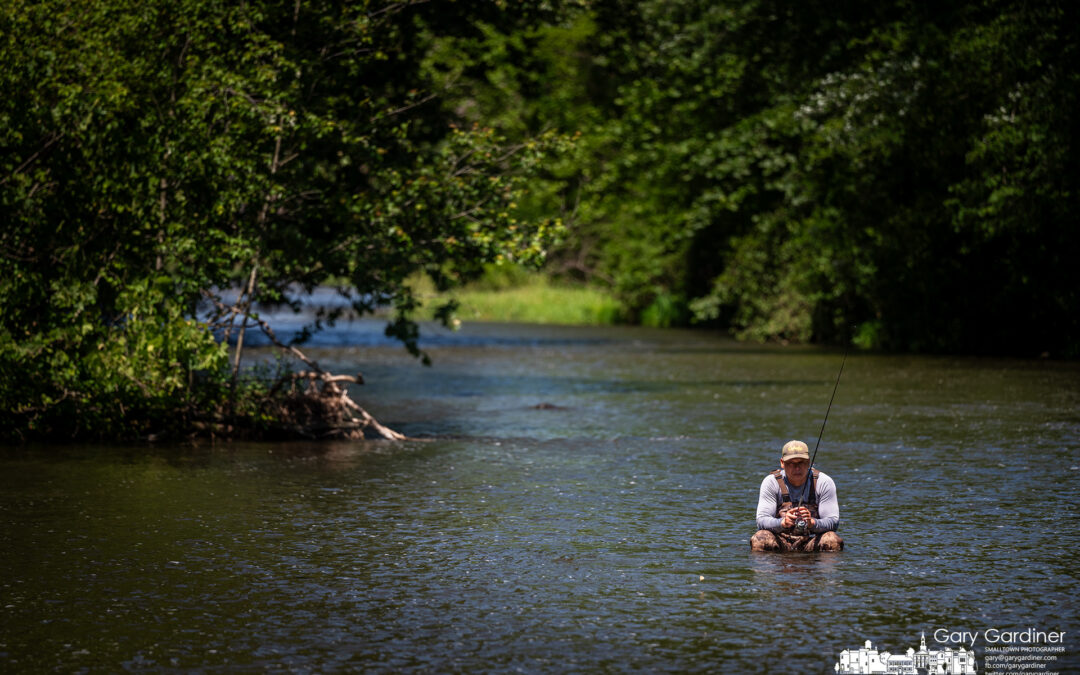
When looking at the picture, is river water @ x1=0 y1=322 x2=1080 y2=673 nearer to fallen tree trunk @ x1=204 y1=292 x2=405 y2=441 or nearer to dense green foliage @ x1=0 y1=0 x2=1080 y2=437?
fallen tree trunk @ x1=204 y1=292 x2=405 y2=441

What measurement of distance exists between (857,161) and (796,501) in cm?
2425

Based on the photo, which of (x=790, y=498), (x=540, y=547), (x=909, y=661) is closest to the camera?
(x=909, y=661)

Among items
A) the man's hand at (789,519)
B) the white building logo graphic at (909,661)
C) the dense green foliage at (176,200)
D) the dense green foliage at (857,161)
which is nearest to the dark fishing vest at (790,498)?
the man's hand at (789,519)

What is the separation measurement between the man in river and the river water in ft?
0.55

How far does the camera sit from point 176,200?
669 inches

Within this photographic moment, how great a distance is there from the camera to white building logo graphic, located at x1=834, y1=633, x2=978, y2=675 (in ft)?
23.9

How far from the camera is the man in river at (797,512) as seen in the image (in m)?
10.2

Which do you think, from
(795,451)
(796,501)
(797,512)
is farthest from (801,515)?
(795,451)

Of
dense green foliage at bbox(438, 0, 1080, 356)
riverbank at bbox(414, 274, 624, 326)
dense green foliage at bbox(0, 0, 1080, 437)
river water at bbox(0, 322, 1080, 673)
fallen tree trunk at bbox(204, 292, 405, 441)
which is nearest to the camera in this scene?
river water at bbox(0, 322, 1080, 673)

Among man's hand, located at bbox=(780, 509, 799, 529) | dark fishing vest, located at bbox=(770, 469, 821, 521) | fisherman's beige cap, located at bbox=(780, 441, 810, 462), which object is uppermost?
fisherman's beige cap, located at bbox=(780, 441, 810, 462)

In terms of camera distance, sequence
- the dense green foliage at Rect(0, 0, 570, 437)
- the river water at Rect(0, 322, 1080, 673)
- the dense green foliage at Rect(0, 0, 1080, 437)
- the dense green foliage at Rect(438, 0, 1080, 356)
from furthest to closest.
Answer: the dense green foliage at Rect(438, 0, 1080, 356) → the dense green foliage at Rect(0, 0, 1080, 437) → the dense green foliage at Rect(0, 0, 570, 437) → the river water at Rect(0, 322, 1080, 673)

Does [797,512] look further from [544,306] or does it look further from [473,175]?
[544,306]

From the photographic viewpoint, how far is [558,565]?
9.91m

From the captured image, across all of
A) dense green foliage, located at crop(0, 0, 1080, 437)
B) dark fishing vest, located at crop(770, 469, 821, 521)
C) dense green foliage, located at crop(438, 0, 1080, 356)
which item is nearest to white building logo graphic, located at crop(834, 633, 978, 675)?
dark fishing vest, located at crop(770, 469, 821, 521)
